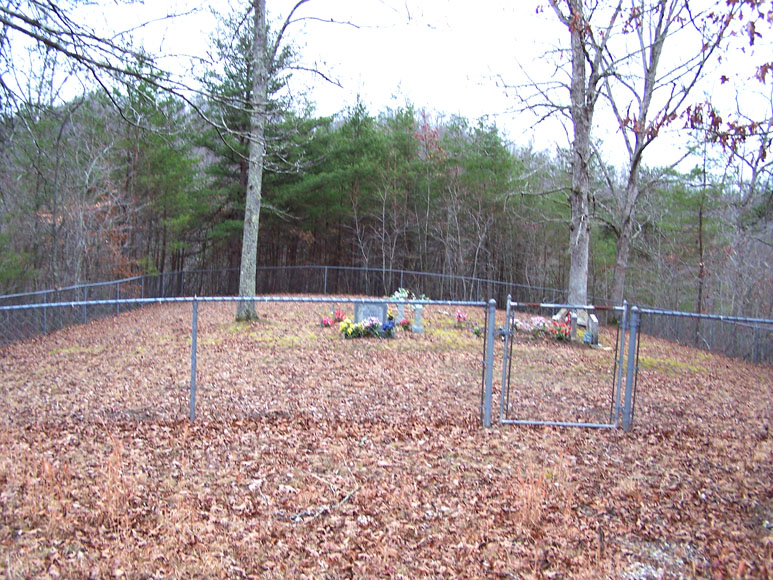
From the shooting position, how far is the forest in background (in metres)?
18.0

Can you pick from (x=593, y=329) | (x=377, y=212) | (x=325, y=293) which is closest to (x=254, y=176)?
(x=593, y=329)

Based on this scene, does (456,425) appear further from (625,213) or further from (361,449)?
(625,213)

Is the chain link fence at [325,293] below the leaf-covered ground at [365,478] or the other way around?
the other way around

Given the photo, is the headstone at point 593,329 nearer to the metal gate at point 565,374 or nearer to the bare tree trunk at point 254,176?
the metal gate at point 565,374

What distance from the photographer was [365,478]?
4.88 meters

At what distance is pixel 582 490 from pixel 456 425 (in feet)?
6.19

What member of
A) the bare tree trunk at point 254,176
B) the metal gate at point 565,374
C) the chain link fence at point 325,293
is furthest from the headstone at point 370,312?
the chain link fence at point 325,293

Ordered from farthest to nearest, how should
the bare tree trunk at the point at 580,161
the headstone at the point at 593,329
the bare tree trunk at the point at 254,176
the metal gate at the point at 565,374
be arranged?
the bare tree trunk at the point at 254,176 < the bare tree trunk at the point at 580,161 < the headstone at the point at 593,329 < the metal gate at the point at 565,374

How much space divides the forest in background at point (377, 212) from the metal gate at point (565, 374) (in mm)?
7285

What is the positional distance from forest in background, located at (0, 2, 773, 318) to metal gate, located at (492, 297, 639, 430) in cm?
729

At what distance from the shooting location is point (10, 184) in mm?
15844

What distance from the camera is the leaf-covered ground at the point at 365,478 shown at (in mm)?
3607

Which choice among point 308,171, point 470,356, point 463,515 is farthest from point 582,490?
point 308,171

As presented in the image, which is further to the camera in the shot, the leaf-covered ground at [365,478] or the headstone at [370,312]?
the headstone at [370,312]
